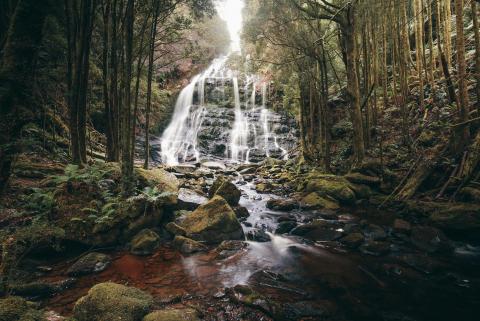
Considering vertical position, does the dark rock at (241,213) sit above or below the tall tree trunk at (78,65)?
below

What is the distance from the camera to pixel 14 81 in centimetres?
313

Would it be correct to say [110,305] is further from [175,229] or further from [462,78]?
[462,78]

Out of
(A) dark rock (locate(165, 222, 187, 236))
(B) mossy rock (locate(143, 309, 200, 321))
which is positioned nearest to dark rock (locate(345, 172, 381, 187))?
A: (A) dark rock (locate(165, 222, 187, 236))

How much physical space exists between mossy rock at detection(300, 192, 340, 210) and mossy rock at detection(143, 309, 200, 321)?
6.95 meters

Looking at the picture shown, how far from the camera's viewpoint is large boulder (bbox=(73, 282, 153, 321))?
3.79m

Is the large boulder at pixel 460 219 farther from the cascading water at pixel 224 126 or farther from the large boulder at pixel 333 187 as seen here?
the cascading water at pixel 224 126

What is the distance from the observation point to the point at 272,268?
6.22 metres

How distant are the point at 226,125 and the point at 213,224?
17.9 meters

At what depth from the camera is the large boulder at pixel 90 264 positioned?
18.0 ft

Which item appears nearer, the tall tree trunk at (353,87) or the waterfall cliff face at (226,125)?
the tall tree trunk at (353,87)

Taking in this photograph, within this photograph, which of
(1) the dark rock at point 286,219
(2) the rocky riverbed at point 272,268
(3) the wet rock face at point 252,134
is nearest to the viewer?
(2) the rocky riverbed at point 272,268

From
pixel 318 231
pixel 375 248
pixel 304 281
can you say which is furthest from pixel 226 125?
pixel 304 281

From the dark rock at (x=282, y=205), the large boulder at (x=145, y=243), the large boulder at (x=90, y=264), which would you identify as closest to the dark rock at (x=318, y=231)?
the dark rock at (x=282, y=205)

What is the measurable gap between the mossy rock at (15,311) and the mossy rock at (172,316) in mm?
1284
